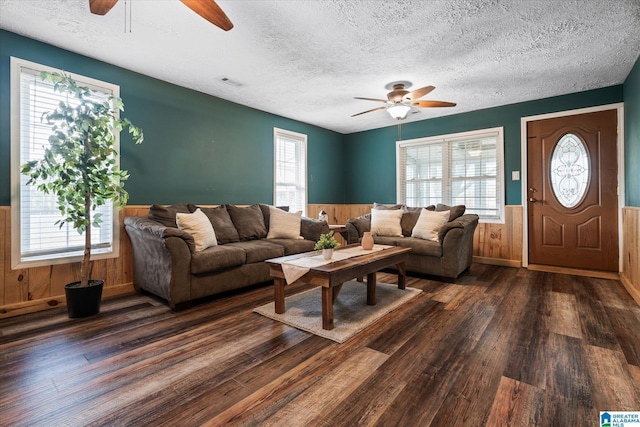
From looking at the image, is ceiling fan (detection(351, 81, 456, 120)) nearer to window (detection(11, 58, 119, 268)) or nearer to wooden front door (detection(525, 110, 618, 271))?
wooden front door (detection(525, 110, 618, 271))

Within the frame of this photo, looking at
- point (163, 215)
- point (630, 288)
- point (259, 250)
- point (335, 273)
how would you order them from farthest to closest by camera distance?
point (259, 250) < point (163, 215) < point (630, 288) < point (335, 273)

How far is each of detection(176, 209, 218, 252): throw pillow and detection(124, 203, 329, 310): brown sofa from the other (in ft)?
0.28

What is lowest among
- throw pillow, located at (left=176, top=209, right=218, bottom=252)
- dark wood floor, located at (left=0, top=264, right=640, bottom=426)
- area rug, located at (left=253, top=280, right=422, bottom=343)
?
dark wood floor, located at (left=0, top=264, right=640, bottom=426)

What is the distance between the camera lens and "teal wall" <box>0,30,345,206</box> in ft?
9.14

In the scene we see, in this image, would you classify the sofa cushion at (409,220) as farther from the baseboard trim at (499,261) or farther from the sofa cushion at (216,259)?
the sofa cushion at (216,259)

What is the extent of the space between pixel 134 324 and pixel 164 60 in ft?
8.38

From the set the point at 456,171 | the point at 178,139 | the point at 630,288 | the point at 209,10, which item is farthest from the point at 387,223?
the point at 209,10

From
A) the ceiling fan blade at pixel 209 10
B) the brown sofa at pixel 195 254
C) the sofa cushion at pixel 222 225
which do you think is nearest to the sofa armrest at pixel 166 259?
the brown sofa at pixel 195 254

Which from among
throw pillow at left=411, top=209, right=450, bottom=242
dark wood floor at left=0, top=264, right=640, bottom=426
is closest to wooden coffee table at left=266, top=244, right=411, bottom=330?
dark wood floor at left=0, top=264, right=640, bottom=426

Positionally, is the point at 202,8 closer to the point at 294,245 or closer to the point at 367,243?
the point at 367,243

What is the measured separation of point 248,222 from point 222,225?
40cm

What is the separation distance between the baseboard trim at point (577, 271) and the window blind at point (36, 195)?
5.68 metres

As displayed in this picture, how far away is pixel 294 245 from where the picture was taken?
3.82m

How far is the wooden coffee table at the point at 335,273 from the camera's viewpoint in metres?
2.29
